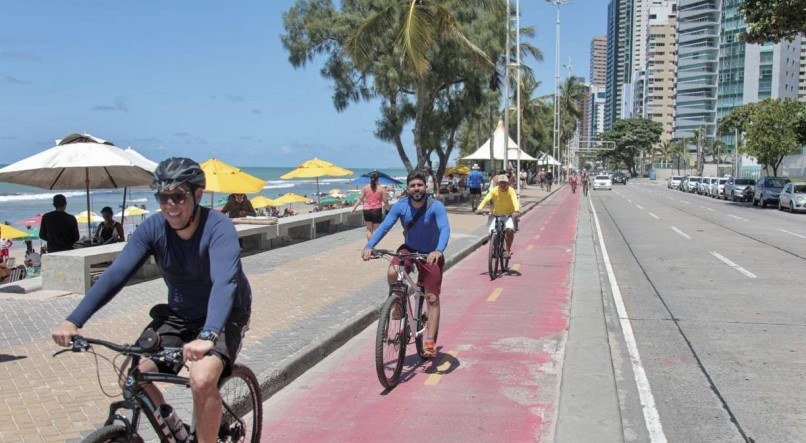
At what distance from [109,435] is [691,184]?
7003 centimetres

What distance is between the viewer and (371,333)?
7832 mm

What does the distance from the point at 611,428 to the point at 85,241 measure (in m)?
11.0

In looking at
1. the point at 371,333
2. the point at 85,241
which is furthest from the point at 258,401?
the point at 85,241

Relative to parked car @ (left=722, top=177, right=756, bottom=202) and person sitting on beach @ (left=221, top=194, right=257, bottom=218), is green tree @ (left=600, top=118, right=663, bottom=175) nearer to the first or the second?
parked car @ (left=722, top=177, right=756, bottom=202)

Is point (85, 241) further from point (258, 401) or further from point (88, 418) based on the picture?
point (258, 401)

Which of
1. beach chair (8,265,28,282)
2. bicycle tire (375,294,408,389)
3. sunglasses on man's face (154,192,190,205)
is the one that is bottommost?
beach chair (8,265,28,282)

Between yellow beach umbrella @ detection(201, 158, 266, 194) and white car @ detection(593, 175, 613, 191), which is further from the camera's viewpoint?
white car @ detection(593, 175, 613, 191)

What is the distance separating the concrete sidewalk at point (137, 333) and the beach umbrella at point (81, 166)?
86.8 inches

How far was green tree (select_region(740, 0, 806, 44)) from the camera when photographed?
22.0 m

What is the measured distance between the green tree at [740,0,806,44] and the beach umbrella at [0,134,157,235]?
20.7 meters

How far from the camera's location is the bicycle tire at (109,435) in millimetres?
2840

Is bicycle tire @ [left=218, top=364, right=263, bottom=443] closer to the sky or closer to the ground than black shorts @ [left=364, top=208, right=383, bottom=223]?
closer to the ground

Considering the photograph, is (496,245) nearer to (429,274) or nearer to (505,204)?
(505,204)

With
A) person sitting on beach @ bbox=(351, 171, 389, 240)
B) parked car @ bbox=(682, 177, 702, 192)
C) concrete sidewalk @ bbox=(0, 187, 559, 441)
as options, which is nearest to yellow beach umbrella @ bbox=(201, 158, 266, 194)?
person sitting on beach @ bbox=(351, 171, 389, 240)
